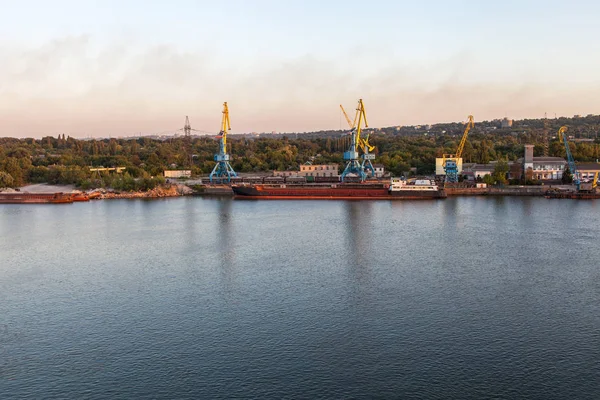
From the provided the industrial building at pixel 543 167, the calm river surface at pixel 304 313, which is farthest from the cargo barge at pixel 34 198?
the industrial building at pixel 543 167

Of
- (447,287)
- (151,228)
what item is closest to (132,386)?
(447,287)

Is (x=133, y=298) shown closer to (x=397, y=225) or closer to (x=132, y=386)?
(x=132, y=386)

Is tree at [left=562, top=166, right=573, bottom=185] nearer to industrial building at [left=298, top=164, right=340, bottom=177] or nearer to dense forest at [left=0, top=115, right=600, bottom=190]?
dense forest at [left=0, top=115, right=600, bottom=190]

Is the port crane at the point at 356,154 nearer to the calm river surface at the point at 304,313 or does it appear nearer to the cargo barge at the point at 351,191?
the cargo barge at the point at 351,191

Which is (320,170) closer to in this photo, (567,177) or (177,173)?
(177,173)

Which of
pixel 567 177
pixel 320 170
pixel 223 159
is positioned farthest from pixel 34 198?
pixel 567 177

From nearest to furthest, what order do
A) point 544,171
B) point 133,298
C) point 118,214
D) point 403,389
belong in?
point 403,389, point 133,298, point 118,214, point 544,171
